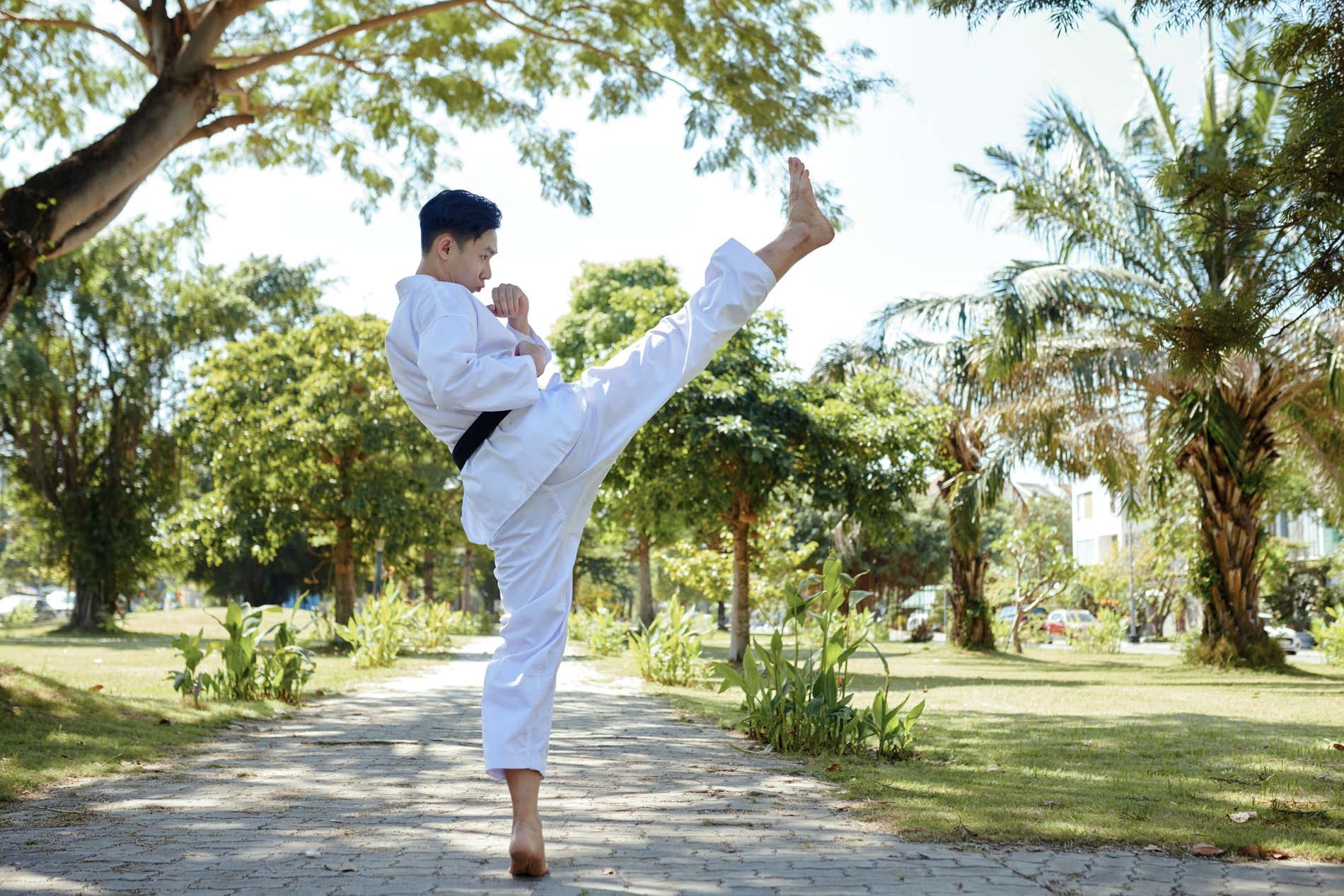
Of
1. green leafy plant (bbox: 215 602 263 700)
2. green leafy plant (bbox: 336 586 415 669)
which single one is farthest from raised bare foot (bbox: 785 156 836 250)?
green leafy plant (bbox: 336 586 415 669)

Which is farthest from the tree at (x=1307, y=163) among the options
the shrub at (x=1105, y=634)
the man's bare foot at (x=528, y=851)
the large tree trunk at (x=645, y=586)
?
the shrub at (x=1105, y=634)

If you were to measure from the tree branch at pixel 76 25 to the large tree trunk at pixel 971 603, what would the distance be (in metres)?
18.9

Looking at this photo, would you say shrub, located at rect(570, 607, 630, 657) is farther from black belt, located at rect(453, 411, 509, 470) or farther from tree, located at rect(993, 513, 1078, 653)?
black belt, located at rect(453, 411, 509, 470)

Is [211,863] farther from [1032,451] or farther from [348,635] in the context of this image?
[1032,451]

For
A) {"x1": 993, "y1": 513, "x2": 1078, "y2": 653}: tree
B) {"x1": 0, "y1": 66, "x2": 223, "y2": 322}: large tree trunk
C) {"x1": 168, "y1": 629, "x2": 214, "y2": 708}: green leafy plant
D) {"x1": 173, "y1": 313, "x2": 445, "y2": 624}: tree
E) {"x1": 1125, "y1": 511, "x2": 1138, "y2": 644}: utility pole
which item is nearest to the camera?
{"x1": 0, "y1": 66, "x2": 223, "y2": 322}: large tree trunk

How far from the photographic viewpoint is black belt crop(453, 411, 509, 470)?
3281 mm

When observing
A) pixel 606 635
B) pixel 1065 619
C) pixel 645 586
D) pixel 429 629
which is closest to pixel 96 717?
pixel 606 635

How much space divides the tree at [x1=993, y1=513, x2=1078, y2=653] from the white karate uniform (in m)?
23.4

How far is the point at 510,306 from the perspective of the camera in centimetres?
357

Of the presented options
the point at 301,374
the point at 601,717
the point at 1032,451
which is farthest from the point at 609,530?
the point at 601,717

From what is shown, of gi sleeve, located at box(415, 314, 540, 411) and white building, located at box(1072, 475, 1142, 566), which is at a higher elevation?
white building, located at box(1072, 475, 1142, 566)

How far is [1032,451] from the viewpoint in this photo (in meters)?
19.1

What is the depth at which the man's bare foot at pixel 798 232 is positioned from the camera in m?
3.53

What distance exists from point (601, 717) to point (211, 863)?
5.31m
